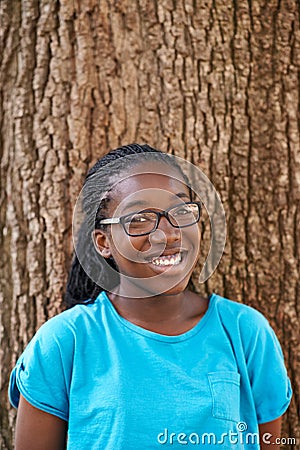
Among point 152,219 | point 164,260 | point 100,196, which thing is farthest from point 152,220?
point 100,196

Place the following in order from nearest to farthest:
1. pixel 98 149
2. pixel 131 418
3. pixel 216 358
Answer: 1. pixel 131 418
2. pixel 216 358
3. pixel 98 149

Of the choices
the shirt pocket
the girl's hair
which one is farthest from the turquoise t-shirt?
the girl's hair

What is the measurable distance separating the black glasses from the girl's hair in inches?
5.6

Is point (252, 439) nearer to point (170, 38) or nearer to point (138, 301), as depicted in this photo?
point (138, 301)

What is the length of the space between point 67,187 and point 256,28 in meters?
1.02

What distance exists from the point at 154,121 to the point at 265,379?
1.09 metres

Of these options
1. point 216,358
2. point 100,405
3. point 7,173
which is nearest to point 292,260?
point 216,358

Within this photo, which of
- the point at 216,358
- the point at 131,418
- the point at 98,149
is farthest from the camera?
the point at 98,149

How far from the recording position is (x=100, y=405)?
1918 mm

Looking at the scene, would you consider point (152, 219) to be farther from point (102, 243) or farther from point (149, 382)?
point (149, 382)

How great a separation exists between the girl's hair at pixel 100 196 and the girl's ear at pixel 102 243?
2 cm

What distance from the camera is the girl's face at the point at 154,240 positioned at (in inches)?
75.0

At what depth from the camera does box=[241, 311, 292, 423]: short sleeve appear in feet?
6.81

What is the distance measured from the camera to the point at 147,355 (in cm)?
197
